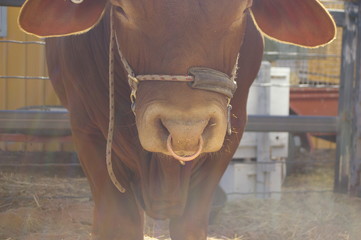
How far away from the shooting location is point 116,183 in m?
2.80

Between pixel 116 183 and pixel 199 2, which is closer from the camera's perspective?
pixel 199 2

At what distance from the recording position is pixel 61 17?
2.47m

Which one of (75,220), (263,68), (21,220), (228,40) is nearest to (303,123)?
(263,68)

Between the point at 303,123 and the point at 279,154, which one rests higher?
the point at 303,123

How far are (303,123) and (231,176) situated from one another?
839 mm

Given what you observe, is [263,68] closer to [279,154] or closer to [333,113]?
[279,154]

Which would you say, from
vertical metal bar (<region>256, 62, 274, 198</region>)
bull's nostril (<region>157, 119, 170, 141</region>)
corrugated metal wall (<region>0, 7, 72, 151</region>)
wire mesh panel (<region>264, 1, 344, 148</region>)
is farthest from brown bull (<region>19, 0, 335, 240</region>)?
wire mesh panel (<region>264, 1, 344, 148</region>)

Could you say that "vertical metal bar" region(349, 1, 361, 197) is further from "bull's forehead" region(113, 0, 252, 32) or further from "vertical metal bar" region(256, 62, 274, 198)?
"bull's forehead" region(113, 0, 252, 32)

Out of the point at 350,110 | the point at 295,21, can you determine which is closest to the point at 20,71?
the point at 350,110

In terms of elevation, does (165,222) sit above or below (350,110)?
below

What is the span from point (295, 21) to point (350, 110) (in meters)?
2.63

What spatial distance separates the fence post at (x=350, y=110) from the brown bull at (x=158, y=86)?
2.28 metres

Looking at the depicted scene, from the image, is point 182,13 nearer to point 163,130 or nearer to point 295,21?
point 163,130

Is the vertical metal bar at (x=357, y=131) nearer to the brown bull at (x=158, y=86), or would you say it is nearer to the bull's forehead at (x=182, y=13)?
the brown bull at (x=158, y=86)
